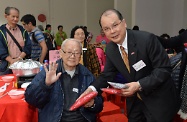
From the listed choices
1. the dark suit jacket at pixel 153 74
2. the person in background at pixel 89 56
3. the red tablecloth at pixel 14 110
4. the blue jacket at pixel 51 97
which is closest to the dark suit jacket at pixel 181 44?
the dark suit jacket at pixel 153 74

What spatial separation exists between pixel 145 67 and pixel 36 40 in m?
1.95

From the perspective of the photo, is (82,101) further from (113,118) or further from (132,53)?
(113,118)

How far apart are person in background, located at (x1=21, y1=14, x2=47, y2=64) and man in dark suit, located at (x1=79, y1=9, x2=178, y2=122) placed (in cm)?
168

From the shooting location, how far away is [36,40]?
288cm

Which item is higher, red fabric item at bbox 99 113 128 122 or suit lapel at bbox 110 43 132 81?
suit lapel at bbox 110 43 132 81

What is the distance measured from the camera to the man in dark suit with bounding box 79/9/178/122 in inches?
49.2

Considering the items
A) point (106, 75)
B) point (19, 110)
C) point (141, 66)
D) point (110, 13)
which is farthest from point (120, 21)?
point (19, 110)

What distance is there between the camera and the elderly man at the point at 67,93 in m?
1.54

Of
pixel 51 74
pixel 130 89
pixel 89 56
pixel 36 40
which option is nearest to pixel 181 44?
pixel 130 89

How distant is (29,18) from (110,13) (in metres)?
1.97

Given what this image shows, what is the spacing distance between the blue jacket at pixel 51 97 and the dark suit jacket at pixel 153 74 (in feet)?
1.29

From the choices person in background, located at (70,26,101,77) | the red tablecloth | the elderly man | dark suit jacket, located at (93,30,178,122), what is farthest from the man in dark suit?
person in background, located at (70,26,101,77)

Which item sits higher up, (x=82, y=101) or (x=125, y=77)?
(x=125, y=77)

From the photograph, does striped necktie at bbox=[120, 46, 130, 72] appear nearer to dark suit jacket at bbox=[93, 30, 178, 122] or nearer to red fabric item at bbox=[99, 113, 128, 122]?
dark suit jacket at bbox=[93, 30, 178, 122]
